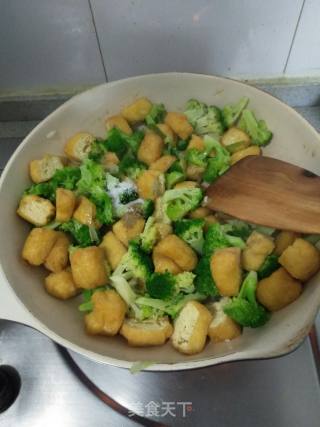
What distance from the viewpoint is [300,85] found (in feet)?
4.18

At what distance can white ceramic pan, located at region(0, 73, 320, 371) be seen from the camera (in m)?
0.78

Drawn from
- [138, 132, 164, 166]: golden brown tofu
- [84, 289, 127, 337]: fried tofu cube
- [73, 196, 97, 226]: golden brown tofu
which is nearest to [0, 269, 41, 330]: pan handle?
[84, 289, 127, 337]: fried tofu cube

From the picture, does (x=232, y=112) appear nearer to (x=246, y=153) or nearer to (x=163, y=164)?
(x=246, y=153)

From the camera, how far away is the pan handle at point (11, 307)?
85 centimetres

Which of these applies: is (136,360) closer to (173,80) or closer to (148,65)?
(173,80)

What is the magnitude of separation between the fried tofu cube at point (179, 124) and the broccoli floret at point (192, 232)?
29cm

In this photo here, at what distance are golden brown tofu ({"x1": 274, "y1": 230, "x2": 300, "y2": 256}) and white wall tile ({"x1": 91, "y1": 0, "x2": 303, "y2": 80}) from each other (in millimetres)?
554

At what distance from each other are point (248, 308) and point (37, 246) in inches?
19.1

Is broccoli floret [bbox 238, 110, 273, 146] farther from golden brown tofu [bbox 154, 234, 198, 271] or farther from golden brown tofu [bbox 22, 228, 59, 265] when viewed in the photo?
golden brown tofu [bbox 22, 228, 59, 265]

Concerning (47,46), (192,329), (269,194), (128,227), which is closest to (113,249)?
(128,227)

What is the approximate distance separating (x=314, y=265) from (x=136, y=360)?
399 millimetres

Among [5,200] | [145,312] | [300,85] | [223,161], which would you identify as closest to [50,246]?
[5,200]

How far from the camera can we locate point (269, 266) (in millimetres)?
911

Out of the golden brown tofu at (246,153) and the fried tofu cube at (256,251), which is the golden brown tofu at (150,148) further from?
the fried tofu cube at (256,251)
